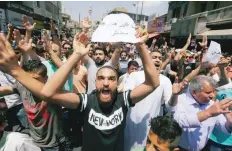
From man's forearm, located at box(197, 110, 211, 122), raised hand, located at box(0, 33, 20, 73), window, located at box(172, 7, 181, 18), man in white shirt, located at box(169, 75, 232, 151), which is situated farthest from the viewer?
window, located at box(172, 7, 181, 18)

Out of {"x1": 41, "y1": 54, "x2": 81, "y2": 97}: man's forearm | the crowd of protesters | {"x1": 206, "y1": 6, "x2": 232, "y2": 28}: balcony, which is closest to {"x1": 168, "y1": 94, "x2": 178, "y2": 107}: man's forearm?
the crowd of protesters

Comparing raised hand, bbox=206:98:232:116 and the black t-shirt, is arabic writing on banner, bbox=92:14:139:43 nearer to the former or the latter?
the black t-shirt

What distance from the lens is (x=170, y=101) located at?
92.7 inches

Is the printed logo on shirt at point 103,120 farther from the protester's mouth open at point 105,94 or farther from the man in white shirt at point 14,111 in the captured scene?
the man in white shirt at point 14,111

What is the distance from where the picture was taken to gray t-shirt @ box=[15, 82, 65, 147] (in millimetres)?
2273

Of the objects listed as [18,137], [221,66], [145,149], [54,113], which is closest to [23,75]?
[18,137]

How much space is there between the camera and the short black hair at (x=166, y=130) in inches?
66.2

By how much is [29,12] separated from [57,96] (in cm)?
3206

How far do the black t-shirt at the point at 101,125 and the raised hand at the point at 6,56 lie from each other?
71cm

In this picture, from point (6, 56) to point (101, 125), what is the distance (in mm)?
984

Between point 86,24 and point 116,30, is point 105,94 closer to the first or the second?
point 116,30

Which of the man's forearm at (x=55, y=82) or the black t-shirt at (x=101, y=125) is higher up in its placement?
the man's forearm at (x=55, y=82)

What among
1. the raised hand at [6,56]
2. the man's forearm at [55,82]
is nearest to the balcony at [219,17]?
the man's forearm at [55,82]

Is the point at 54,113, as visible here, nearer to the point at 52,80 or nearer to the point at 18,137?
the point at 18,137
